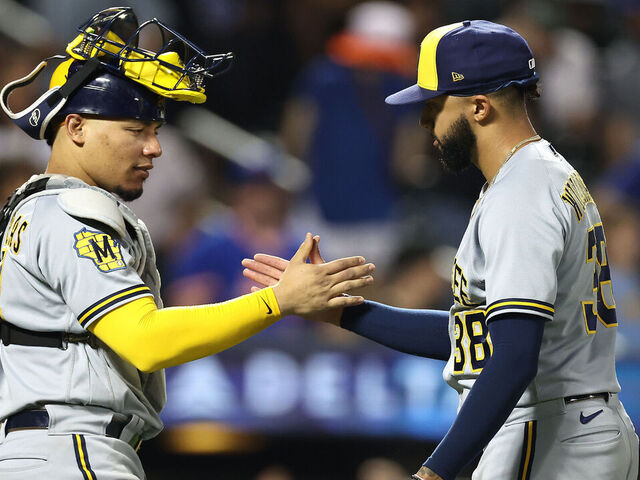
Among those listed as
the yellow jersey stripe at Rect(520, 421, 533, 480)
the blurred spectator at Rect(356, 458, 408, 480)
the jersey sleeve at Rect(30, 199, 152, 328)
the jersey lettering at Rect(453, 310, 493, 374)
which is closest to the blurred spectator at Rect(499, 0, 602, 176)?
the blurred spectator at Rect(356, 458, 408, 480)

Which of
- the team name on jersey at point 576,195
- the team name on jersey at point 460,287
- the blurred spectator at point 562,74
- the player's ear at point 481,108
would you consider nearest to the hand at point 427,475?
the team name on jersey at point 460,287

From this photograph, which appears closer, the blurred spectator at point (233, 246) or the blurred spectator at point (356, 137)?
the blurred spectator at point (233, 246)

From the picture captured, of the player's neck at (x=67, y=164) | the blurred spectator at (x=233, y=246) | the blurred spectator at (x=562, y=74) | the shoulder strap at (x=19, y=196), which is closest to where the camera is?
the shoulder strap at (x=19, y=196)

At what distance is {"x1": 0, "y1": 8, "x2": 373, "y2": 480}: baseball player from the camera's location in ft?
8.93

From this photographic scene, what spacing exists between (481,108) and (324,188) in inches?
172

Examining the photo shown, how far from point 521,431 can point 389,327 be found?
0.79 metres

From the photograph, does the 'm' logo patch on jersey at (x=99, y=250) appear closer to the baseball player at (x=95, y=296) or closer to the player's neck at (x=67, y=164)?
the baseball player at (x=95, y=296)

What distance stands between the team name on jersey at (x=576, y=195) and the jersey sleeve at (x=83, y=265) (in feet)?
3.91

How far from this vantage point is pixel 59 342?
2.80 metres

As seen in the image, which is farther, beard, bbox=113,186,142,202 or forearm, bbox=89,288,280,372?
beard, bbox=113,186,142,202

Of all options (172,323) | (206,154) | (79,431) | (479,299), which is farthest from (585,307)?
(206,154)

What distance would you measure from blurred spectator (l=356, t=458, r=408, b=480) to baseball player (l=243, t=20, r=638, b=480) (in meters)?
3.45

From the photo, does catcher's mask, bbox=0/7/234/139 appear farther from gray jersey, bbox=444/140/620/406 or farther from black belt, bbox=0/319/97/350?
gray jersey, bbox=444/140/620/406

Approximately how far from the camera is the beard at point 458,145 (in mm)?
2936
